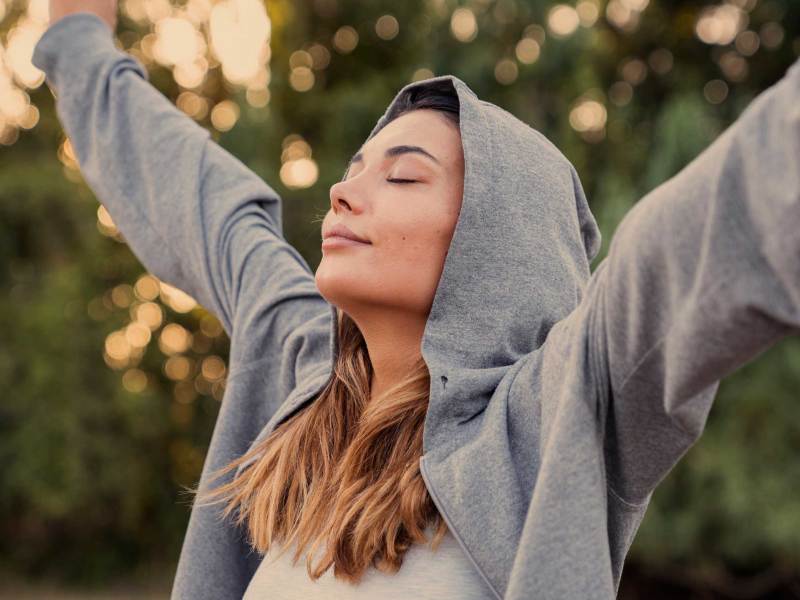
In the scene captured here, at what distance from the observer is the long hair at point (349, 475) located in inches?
52.1

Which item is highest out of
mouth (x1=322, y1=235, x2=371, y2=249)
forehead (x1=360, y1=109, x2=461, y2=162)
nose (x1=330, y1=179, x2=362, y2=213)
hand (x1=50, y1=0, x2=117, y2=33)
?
forehead (x1=360, y1=109, x2=461, y2=162)

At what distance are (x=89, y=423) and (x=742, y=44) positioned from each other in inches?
305

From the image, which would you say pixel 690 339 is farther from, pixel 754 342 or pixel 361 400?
pixel 361 400

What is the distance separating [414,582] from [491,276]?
1.52ft

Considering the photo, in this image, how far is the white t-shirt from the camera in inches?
49.3

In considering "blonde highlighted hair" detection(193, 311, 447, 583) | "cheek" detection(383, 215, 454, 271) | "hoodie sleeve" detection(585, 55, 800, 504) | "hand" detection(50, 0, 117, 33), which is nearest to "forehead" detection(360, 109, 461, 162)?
"cheek" detection(383, 215, 454, 271)

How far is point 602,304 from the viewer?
1.09 meters

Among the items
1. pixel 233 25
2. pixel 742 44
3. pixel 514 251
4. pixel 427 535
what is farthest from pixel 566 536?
pixel 233 25

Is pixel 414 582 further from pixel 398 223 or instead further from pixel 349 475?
pixel 398 223

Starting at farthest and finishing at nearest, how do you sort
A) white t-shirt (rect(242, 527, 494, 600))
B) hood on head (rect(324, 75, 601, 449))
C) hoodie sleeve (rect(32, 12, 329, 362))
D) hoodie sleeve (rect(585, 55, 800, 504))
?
hoodie sleeve (rect(32, 12, 329, 362))
hood on head (rect(324, 75, 601, 449))
white t-shirt (rect(242, 527, 494, 600))
hoodie sleeve (rect(585, 55, 800, 504))

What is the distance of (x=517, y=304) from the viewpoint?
1.44 m

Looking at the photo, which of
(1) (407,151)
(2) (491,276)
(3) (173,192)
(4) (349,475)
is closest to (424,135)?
(1) (407,151)

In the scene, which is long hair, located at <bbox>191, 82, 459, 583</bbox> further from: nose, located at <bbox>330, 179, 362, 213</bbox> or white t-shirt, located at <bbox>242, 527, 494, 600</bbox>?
nose, located at <bbox>330, 179, 362, 213</bbox>

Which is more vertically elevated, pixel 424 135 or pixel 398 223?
pixel 424 135
